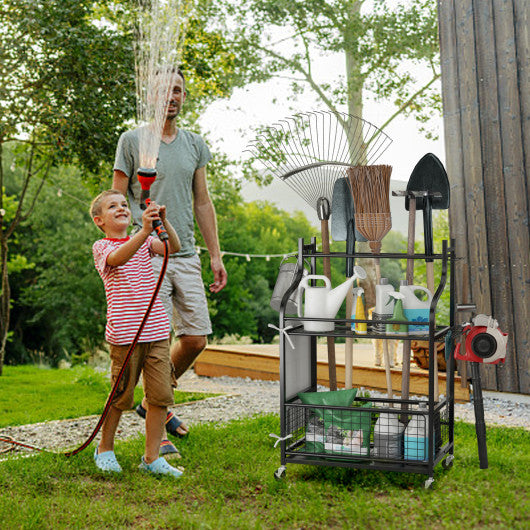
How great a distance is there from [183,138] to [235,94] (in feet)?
24.5

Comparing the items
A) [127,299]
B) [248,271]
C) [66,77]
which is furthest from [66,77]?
[248,271]

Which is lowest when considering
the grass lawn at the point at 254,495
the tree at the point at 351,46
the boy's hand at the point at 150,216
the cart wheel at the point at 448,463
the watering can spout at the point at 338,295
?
the grass lawn at the point at 254,495

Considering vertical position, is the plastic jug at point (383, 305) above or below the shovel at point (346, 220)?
below

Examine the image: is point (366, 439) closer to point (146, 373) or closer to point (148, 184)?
point (146, 373)

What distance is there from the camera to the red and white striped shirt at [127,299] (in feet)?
8.53

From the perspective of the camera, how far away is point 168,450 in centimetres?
280

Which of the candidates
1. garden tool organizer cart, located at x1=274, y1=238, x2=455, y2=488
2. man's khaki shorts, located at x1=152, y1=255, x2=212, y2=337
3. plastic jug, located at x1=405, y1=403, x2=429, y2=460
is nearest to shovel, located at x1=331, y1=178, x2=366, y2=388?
garden tool organizer cart, located at x1=274, y1=238, x2=455, y2=488

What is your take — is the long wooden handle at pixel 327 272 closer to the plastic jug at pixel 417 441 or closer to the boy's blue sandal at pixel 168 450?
the plastic jug at pixel 417 441

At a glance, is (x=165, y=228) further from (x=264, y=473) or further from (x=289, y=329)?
(x=264, y=473)

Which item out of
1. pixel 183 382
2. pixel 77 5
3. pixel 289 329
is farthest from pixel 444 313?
pixel 289 329

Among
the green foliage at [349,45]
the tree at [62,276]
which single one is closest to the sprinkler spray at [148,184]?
the green foliage at [349,45]

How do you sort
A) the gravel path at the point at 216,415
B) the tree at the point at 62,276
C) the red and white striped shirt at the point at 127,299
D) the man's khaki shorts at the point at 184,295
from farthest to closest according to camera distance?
the tree at the point at 62,276 < the gravel path at the point at 216,415 < the man's khaki shorts at the point at 184,295 < the red and white striped shirt at the point at 127,299

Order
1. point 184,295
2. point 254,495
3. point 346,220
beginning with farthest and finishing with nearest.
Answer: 1. point 184,295
2. point 346,220
3. point 254,495

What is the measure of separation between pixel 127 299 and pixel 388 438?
1.07 metres
